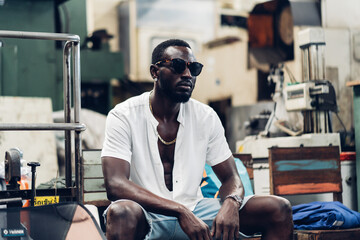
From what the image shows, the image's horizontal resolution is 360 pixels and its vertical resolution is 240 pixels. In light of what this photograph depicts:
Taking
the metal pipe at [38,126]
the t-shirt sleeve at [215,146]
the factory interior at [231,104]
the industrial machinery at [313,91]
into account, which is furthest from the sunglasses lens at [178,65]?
the industrial machinery at [313,91]

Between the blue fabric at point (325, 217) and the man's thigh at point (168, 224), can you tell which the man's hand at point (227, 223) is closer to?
the man's thigh at point (168, 224)

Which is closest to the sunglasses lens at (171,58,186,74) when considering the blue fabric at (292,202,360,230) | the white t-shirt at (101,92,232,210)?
the white t-shirt at (101,92,232,210)

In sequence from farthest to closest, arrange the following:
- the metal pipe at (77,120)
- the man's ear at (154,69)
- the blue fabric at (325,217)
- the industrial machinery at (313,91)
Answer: the industrial machinery at (313,91), the blue fabric at (325,217), the man's ear at (154,69), the metal pipe at (77,120)

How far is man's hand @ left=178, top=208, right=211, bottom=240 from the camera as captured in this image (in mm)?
3193

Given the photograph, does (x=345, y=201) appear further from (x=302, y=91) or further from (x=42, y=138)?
(x=42, y=138)

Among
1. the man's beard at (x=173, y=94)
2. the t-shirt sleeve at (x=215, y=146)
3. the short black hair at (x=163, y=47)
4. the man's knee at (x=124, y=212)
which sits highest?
the short black hair at (x=163, y=47)

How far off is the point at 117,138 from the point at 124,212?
0.52 m

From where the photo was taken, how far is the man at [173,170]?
3256mm

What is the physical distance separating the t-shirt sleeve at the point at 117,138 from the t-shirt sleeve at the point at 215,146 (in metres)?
0.52

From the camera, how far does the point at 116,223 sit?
3.06m

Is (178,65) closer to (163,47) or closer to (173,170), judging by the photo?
(163,47)

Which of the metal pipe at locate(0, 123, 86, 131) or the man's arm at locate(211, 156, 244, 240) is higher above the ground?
the metal pipe at locate(0, 123, 86, 131)

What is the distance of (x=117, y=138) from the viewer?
3441 millimetres

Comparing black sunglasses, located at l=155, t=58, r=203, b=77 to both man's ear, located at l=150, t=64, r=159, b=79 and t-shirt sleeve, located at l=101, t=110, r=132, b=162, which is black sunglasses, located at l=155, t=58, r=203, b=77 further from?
t-shirt sleeve, located at l=101, t=110, r=132, b=162
